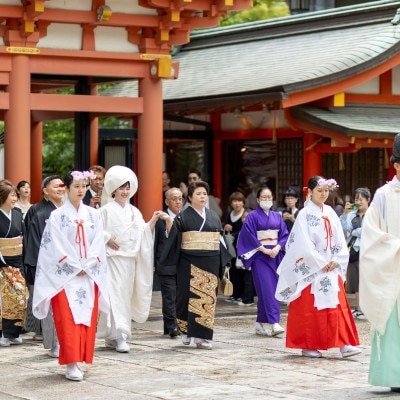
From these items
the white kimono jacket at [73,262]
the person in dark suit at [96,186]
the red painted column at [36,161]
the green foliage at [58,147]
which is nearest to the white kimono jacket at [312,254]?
the white kimono jacket at [73,262]

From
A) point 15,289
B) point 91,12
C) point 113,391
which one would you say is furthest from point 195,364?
point 91,12

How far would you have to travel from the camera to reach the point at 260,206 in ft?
41.5

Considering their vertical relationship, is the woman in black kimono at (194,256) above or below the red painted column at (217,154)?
below

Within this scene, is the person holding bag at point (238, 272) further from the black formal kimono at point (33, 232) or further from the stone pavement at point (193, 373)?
the black formal kimono at point (33, 232)

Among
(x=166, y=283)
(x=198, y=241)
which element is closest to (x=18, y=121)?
(x=166, y=283)

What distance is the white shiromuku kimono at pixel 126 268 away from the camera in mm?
10938

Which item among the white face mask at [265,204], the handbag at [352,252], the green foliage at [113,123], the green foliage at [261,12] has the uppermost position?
the green foliage at [261,12]

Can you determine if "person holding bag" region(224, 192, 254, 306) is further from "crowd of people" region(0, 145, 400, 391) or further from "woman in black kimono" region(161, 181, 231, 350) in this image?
"woman in black kimono" region(161, 181, 231, 350)

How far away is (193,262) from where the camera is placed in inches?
441

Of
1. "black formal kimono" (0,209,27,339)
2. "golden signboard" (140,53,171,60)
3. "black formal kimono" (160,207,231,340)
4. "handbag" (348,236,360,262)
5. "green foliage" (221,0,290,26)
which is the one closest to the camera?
"black formal kimono" (160,207,231,340)

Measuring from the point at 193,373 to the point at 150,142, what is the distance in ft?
21.3

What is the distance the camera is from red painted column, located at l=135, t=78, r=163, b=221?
610 inches

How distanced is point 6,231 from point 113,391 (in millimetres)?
3398

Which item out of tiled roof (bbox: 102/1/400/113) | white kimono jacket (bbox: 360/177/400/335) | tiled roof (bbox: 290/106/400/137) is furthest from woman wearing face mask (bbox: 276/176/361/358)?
tiled roof (bbox: 102/1/400/113)
